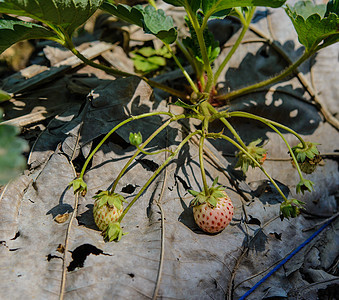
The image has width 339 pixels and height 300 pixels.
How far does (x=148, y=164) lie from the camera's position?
212 cm

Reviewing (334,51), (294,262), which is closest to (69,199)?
(294,262)

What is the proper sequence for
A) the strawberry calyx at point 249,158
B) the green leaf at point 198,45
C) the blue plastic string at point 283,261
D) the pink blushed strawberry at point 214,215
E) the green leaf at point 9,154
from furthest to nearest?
the green leaf at point 198,45 → the strawberry calyx at point 249,158 → the pink blushed strawberry at point 214,215 → the blue plastic string at point 283,261 → the green leaf at point 9,154

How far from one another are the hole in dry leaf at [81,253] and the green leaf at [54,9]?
1081 millimetres

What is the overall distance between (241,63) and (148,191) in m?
1.45

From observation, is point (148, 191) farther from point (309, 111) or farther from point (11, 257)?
point (309, 111)

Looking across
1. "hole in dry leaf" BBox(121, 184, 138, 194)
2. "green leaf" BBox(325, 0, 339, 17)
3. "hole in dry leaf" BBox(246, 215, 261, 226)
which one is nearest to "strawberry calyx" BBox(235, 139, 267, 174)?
"hole in dry leaf" BBox(246, 215, 261, 226)

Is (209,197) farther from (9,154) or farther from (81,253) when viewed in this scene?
(9,154)

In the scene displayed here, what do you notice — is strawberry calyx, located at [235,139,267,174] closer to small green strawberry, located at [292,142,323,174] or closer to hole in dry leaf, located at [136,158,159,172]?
small green strawberry, located at [292,142,323,174]

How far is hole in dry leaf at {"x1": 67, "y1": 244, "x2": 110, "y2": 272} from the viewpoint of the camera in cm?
158

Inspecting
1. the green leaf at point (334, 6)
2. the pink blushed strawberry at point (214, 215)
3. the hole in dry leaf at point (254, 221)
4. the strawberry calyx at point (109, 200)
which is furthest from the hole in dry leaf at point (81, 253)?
the green leaf at point (334, 6)

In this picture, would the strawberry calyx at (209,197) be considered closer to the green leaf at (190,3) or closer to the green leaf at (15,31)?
the green leaf at (190,3)

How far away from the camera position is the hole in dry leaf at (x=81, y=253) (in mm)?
1582

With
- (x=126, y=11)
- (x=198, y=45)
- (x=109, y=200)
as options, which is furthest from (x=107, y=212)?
(x=198, y=45)

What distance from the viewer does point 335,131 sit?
2.68 metres
